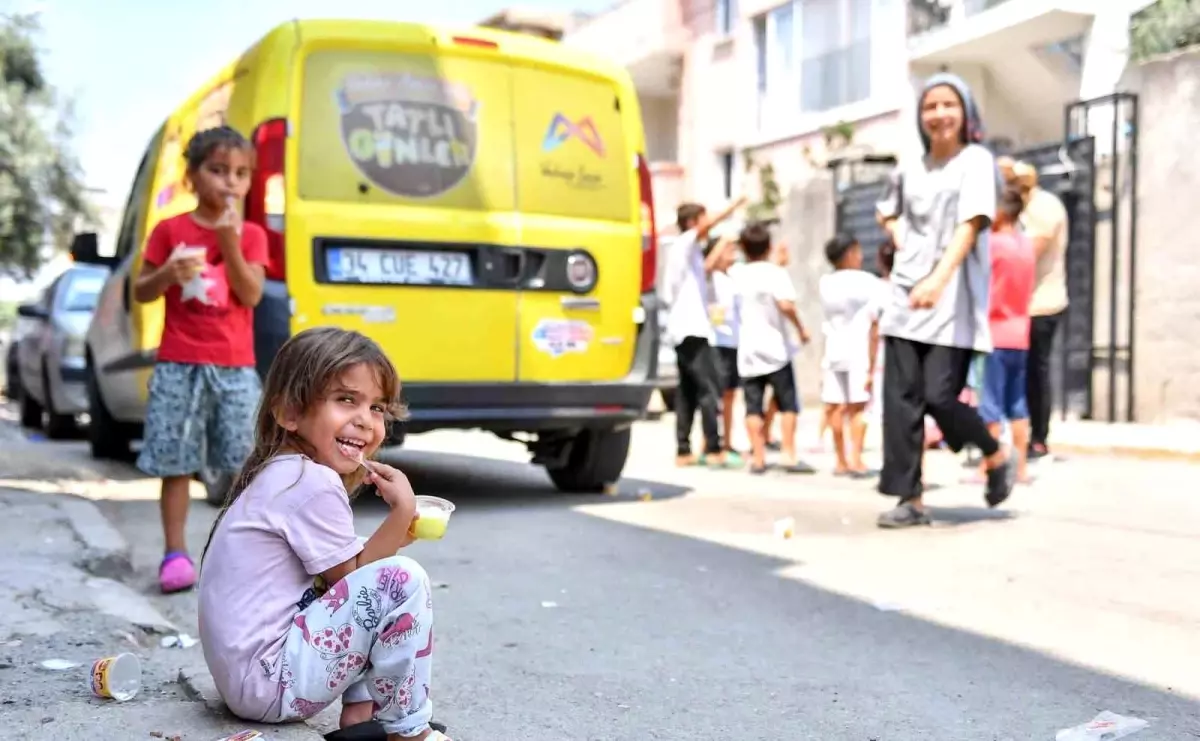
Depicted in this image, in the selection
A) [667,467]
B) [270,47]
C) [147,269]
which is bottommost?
[667,467]

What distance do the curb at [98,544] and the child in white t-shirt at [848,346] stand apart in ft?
16.2

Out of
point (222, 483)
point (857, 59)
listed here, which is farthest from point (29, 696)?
point (857, 59)

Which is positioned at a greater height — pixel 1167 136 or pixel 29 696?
pixel 1167 136

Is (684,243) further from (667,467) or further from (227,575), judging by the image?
(227,575)

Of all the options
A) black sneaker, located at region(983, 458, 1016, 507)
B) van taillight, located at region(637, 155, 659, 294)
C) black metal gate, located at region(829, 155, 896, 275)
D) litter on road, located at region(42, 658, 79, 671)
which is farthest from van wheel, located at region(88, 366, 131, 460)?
black metal gate, located at region(829, 155, 896, 275)

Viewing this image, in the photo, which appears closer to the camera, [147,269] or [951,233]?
[147,269]

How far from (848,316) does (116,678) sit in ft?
24.0

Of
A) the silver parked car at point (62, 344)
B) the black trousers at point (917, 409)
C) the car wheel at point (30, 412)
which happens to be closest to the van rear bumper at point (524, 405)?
the black trousers at point (917, 409)

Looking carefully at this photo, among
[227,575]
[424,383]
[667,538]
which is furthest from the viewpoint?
[424,383]

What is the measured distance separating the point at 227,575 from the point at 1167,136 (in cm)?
1169

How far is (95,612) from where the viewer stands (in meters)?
4.10

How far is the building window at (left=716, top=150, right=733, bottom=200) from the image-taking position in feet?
94.4

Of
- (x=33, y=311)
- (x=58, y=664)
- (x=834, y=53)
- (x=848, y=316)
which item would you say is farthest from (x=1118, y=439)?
(x=834, y=53)

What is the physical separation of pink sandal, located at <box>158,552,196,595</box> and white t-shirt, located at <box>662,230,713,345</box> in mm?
5341
